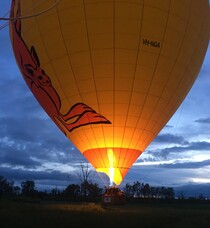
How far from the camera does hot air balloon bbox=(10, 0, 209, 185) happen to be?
625 inches

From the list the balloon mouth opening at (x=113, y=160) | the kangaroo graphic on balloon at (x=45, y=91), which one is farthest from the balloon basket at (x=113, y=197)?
the kangaroo graphic on balloon at (x=45, y=91)

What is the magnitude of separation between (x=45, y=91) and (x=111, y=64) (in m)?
3.40

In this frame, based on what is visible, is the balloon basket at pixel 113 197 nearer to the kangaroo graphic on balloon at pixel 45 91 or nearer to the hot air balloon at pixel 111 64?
the hot air balloon at pixel 111 64

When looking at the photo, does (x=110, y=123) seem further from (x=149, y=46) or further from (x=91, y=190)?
(x=91, y=190)

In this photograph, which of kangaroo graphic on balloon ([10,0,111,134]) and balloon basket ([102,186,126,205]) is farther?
balloon basket ([102,186,126,205])

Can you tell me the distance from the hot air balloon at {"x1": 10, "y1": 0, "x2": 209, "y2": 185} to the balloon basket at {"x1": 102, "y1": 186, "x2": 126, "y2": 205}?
0.42 metres

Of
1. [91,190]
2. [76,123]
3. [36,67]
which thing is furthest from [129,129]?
[91,190]

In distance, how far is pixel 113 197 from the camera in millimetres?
17547

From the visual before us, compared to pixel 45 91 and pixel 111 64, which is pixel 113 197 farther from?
pixel 111 64

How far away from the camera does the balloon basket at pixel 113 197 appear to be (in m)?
17.5

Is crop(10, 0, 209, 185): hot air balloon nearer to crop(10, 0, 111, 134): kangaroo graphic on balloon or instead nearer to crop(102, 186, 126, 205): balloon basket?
crop(10, 0, 111, 134): kangaroo graphic on balloon

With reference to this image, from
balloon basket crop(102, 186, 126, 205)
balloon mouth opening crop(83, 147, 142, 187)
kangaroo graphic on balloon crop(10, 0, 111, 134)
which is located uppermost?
kangaroo graphic on balloon crop(10, 0, 111, 134)

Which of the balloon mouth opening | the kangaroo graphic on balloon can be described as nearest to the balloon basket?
the balloon mouth opening

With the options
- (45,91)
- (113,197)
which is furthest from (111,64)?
(113,197)
